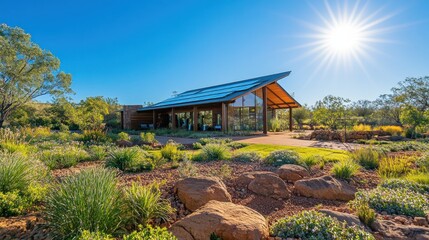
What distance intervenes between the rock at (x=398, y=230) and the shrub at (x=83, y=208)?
9.67ft

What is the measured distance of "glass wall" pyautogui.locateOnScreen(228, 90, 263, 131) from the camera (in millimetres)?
19750

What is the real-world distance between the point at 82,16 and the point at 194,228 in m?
14.3

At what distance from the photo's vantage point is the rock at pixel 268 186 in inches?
163

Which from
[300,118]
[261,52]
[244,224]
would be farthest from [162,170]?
[300,118]

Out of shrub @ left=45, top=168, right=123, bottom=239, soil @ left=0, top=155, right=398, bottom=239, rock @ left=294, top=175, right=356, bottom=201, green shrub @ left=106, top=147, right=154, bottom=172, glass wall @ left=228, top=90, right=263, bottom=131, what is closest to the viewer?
shrub @ left=45, top=168, right=123, bottom=239

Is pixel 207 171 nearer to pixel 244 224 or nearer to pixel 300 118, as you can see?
pixel 244 224

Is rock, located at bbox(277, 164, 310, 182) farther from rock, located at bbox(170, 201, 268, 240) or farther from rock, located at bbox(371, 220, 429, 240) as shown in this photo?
rock, located at bbox(170, 201, 268, 240)

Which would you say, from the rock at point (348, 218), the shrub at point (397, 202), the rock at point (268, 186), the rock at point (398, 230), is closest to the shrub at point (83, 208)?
the rock at point (268, 186)

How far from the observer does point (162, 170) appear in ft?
19.0

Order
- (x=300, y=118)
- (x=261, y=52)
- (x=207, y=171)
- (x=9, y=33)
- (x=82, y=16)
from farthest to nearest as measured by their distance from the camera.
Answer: (x=300, y=118), (x=9, y=33), (x=261, y=52), (x=82, y=16), (x=207, y=171)

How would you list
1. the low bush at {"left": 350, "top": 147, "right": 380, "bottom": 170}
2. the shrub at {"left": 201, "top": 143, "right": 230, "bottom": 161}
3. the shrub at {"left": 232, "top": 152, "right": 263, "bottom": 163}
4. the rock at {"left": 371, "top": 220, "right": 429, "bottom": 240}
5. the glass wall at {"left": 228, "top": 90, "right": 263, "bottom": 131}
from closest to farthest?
1. the rock at {"left": 371, "top": 220, "right": 429, "bottom": 240}
2. the low bush at {"left": 350, "top": 147, "right": 380, "bottom": 170}
3. the shrub at {"left": 232, "top": 152, "right": 263, "bottom": 163}
4. the shrub at {"left": 201, "top": 143, "right": 230, "bottom": 161}
5. the glass wall at {"left": 228, "top": 90, "right": 263, "bottom": 131}

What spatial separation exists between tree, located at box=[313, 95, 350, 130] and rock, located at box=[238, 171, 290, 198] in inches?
557

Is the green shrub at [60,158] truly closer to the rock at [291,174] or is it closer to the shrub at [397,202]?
the rock at [291,174]

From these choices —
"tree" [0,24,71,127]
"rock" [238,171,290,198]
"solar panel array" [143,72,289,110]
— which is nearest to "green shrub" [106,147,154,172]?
"rock" [238,171,290,198]
